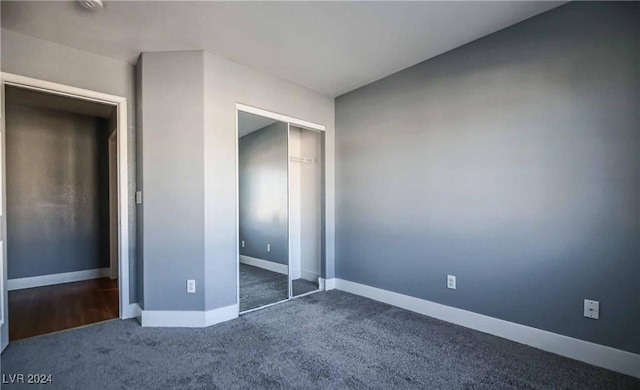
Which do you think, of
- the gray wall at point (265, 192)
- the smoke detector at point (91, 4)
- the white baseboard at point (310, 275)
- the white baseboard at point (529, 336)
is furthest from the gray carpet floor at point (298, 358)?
the smoke detector at point (91, 4)

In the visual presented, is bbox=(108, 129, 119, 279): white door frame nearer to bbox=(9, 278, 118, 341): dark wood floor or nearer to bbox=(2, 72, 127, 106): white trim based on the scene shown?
bbox=(9, 278, 118, 341): dark wood floor

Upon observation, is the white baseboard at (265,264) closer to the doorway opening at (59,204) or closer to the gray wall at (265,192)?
the gray wall at (265,192)

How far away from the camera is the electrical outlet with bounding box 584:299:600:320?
81.0 inches

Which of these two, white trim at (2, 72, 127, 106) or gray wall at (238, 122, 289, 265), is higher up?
white trim at (2, 72, 127, 106)

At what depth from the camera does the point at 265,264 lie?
397 centimetres

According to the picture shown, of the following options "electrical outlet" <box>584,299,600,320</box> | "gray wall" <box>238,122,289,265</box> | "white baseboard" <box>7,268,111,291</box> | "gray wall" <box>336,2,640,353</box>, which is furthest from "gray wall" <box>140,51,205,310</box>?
"electrical outlet" <box>584,299,600,320</box>

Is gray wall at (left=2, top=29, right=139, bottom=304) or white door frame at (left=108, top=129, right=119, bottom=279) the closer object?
gray wall at (left=2, top=29, right=139, bottom=304)

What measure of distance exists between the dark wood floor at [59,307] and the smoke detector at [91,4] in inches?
105

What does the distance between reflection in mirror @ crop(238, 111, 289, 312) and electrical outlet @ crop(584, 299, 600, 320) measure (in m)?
2.70

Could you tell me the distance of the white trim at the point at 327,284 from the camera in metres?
3.87

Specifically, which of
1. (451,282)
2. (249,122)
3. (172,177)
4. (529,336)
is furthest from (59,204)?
(529,336)

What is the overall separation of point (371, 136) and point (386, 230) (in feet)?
3.68

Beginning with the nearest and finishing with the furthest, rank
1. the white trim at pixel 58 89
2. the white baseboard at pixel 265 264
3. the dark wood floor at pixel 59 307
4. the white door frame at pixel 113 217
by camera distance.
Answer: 1. the white trim at pixel 58 89
2. the dark wood floor at pixel 59 307
3. the white baseboard at pixel 265 264
4. the white door frame at pixel 113 217

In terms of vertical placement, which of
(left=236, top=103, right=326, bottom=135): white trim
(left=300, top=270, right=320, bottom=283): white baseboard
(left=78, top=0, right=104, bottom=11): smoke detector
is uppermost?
(left=78, top=0, right=104, bottom=11): smoke detector
